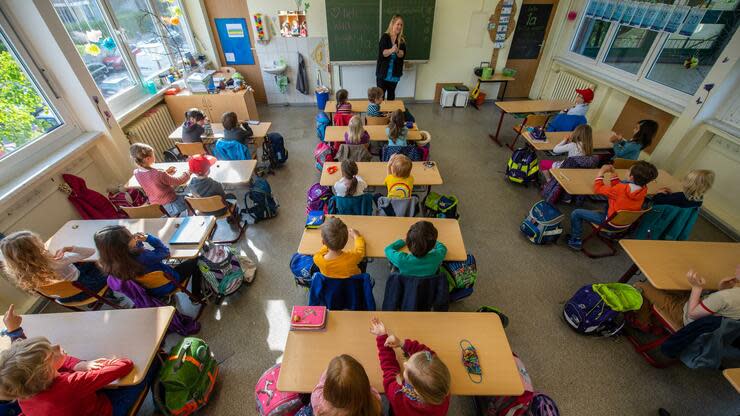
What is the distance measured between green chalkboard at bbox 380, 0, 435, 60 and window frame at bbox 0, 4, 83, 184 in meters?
5.08

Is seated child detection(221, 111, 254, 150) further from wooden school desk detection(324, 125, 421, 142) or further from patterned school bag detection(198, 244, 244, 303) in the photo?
patterned school bag detection(198, 244, 244, 303)

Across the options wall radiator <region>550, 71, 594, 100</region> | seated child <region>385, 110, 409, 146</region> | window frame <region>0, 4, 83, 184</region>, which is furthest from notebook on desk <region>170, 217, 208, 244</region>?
wall radiator <region>550, 71, 594, 100</region>

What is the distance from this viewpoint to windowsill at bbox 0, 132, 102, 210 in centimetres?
253

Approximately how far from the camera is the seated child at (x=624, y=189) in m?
2.68

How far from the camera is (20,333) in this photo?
1.70m

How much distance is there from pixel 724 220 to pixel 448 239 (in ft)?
12.6

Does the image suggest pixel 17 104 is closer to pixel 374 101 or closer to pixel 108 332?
pixel 108 332

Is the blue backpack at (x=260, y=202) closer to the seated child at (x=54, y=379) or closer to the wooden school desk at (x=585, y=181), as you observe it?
the seated child at (x=54, y=379)

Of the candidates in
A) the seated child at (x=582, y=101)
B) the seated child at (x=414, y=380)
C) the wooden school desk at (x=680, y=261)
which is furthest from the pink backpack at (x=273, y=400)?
the seated child at (x=582, y=101)

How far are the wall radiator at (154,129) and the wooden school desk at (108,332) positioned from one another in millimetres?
3003

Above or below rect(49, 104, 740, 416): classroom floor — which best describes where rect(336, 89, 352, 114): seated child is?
above

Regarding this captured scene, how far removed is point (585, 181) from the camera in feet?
10.5

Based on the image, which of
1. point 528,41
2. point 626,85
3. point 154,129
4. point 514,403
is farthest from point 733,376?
point 528,41

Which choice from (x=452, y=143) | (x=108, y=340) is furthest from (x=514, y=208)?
(x=108, y=340)
